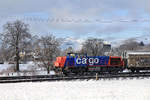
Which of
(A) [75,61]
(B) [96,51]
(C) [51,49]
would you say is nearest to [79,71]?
(A) [75,61]

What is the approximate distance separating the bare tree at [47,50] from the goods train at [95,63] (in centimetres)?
1335

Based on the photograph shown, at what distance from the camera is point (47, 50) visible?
44594mm

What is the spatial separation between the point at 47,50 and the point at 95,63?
1860cm

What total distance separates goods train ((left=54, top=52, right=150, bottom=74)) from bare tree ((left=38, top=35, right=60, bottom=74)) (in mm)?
13347

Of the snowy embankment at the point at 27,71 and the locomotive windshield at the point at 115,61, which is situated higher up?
the locomotive windshield at the point at 115,61

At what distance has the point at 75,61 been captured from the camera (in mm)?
27375

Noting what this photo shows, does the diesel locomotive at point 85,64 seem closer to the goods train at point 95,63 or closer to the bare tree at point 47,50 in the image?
the goods train at point 95,63

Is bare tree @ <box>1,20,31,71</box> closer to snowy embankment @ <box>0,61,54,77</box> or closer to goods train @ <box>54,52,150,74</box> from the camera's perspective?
snowy embankment @ <box>0,61,54,77</box>

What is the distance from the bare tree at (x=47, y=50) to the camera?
139 feet

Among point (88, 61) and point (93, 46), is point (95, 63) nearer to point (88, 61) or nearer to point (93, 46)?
point (88, 61)

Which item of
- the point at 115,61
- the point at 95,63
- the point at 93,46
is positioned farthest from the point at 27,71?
the point at 93,46

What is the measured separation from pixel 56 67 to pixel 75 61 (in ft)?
8.78

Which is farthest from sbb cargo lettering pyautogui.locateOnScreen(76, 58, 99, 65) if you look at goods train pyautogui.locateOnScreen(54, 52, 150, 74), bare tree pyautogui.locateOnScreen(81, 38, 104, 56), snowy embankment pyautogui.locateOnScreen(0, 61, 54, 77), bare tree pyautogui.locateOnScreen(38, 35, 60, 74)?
bare tree pyautogui.locateOnScreen(81, 38, 104, 56)

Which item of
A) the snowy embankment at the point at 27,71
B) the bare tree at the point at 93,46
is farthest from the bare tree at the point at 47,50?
the bare tree at the point at 93,46
